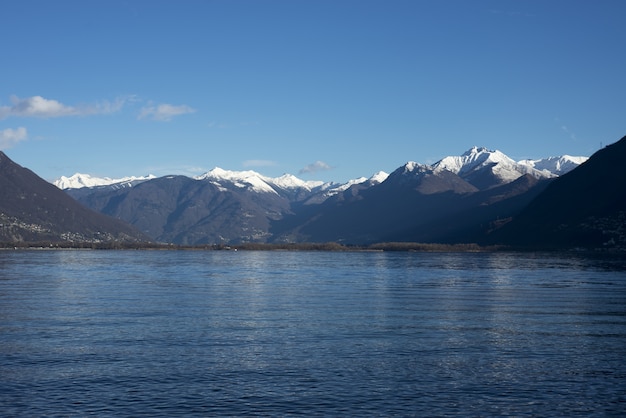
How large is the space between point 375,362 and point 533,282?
10251cm

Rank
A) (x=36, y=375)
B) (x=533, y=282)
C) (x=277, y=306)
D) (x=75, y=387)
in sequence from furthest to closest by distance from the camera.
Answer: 1. (x=533, y=282)
2. (x=277, y=306)
3. (x=36, y=375)
4. (x=75, y=387)

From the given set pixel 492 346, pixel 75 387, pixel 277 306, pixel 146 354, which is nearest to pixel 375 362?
pixel 492 346

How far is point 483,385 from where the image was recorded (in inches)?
1838

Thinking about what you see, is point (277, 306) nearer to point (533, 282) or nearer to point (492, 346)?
point (492, 346)

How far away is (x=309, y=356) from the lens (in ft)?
182

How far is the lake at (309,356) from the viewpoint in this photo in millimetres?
42000

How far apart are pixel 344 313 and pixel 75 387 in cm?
4438

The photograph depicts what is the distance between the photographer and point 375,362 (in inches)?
2111

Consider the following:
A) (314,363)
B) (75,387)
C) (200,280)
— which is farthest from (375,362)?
(200,280)

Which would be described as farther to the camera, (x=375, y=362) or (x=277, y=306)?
(x=277, y=306)

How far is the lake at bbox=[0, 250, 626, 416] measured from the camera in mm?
42000

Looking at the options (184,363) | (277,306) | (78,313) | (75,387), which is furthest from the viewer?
(277,306)

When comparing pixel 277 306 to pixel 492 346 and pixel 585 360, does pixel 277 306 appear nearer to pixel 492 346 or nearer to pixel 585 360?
pixel 492 346

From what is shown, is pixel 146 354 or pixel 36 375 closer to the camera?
→ pixel 36 375
